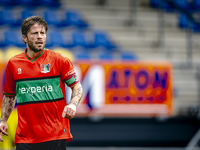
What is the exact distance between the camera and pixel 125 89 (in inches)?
281

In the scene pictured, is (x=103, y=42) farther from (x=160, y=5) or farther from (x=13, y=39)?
(x=13, y=39)

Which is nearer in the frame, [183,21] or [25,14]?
[25,14]

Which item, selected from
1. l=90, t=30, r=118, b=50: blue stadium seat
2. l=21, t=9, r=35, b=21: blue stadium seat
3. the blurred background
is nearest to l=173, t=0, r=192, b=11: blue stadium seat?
l=90, t=30, r=118, b=50: blue stadium seat

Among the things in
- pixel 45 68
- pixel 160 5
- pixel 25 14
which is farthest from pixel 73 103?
pixel 160 5

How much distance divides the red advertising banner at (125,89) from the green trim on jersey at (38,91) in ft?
13.2

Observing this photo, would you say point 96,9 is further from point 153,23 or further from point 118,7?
point 153,23

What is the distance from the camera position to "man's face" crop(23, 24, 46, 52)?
2.97 meters

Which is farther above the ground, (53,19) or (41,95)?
(53,19)

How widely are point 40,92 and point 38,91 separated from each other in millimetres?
20

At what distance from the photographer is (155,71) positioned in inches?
283

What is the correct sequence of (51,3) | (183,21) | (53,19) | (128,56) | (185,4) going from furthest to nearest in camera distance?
(185,4)
(183,21)
(51,3)
(53,19)
(128,56)

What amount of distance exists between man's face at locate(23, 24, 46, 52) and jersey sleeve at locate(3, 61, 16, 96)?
1.00 feet

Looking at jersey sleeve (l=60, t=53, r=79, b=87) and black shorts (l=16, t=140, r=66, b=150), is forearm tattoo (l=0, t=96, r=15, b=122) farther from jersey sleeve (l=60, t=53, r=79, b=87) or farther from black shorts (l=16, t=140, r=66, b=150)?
jersey sleeve (l=60, t=53, r=79, b=87)

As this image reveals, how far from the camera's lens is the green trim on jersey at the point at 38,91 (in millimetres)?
3010
